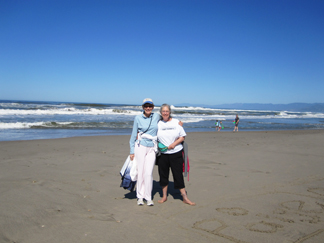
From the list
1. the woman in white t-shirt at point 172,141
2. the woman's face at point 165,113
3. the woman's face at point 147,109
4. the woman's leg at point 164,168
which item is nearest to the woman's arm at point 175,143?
the woman in white t-shirt at point 172,141

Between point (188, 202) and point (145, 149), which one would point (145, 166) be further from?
point (188, 202)

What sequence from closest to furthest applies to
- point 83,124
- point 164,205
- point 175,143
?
point 175,143 < point 164,205 < point 83,124

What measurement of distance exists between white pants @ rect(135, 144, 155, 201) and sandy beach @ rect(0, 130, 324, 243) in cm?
27

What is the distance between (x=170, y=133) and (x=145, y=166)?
693 mm

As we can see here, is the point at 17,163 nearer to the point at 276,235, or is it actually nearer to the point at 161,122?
the point at 161,122

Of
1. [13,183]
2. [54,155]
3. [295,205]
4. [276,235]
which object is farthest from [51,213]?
[54,155]

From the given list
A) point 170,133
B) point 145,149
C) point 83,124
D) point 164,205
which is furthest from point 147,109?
point 83,124

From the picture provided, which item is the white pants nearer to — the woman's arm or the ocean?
the woman's arm

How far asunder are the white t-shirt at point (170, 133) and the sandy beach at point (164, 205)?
0.99 metres

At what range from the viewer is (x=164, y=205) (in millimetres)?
4145

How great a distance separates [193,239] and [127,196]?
194 cm

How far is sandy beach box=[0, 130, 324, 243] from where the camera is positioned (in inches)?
119

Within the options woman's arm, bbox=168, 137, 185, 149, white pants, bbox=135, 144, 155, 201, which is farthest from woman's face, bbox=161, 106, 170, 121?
white pants, bbox=135, 144, 155, 201

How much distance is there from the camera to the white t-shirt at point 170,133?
13.4 ft
